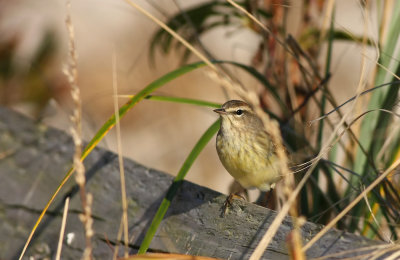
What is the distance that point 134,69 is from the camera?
509 cm

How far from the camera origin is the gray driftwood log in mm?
1728

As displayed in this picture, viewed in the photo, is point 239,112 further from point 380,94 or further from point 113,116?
point 113,116

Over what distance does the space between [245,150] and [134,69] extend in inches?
116

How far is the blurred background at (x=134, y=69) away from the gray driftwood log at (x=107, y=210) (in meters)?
0.65

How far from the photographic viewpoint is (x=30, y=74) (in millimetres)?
→ 3635

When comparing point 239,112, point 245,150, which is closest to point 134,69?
point 239,112

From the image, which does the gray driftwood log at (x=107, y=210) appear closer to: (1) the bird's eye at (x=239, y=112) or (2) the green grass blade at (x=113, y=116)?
(2) the green grass blade at (x=113, y=116)

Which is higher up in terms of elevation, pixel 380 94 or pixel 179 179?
pixel 380 94

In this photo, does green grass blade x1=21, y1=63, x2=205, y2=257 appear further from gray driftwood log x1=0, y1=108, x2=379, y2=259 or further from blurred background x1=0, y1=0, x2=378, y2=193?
blurred background x1=0, y1=0, x2=378, y2=193

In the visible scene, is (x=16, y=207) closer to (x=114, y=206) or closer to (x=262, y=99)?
(x=114, y=206)

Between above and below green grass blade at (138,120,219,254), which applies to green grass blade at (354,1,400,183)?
above

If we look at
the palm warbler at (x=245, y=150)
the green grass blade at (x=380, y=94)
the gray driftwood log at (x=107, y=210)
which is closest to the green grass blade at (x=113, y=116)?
the gray driftwood log at (x=107, y=210)

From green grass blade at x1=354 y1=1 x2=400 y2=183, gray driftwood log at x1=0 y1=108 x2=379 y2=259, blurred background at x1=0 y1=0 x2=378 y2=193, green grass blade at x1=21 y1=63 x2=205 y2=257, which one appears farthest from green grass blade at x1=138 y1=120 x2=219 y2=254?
blurred background at x1=0 y1=0 x2=378 y2=193

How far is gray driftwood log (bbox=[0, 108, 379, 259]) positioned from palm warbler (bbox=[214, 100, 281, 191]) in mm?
353
